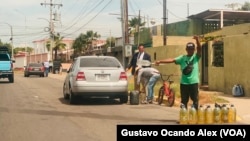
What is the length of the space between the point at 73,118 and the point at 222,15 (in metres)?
21.6

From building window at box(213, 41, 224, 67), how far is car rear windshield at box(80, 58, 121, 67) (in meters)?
6.42

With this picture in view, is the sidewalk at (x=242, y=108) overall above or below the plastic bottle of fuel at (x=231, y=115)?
below

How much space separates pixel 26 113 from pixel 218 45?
1028 cm

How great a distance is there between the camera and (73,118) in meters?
11.1

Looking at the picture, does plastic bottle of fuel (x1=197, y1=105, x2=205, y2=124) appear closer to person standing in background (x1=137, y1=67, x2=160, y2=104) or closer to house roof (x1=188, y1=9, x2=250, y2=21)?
person standing in background (x1=137, y1=67, x2=160, y2=104)

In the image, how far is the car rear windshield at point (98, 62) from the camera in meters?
14.3

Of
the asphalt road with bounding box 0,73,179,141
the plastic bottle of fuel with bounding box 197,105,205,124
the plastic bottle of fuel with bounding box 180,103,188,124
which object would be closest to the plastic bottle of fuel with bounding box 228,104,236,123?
the plastic bottle of fuel with bounding box 197,105,205,124

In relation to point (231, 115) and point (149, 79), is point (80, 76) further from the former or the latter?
point (231, 115)

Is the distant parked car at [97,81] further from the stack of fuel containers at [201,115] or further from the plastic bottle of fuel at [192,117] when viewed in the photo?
the plastic bottle of fuel at [192,117]

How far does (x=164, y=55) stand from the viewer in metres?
25.3

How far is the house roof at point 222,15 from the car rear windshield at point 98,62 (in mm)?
16958

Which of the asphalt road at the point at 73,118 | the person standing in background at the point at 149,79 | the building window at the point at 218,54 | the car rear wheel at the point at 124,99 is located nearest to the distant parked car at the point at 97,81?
the car rear wheel at the point at 124,99

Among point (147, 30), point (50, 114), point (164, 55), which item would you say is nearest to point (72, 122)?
point (50, 114)

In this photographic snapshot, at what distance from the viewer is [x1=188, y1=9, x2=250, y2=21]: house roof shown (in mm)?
30562
